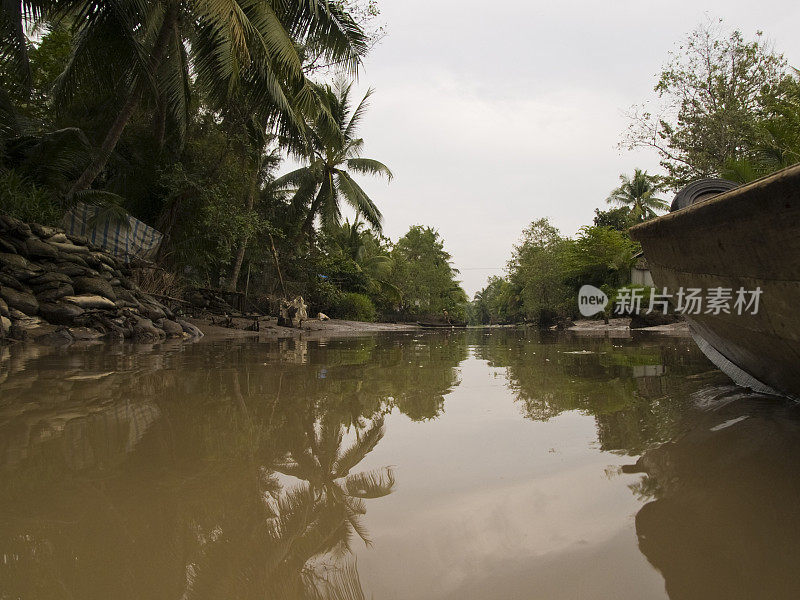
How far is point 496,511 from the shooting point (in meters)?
1.17

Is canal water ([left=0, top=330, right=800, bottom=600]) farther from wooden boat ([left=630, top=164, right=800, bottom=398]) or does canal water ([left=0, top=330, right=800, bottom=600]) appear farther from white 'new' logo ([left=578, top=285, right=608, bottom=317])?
white 'new' logo ([left=578, top=285, right=608, bottom=317])

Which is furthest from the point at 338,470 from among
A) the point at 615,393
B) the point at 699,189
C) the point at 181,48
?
the point at 181,48

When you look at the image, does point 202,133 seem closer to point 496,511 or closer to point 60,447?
point 60,447

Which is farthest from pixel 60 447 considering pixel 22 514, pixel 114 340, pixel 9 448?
pixel 114 340

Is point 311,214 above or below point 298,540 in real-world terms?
above

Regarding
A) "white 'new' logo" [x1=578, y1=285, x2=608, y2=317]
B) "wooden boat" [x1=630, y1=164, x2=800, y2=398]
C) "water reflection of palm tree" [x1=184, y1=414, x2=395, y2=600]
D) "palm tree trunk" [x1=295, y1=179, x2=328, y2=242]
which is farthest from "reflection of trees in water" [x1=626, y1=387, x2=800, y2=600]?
"white 'new' logo" [x1=578, y1=285, x2=608, y2=317]

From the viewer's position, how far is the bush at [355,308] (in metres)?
22.6

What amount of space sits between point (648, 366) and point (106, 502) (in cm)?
446

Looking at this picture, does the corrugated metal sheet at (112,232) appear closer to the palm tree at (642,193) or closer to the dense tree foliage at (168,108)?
the dense tree foliage at (168,108)

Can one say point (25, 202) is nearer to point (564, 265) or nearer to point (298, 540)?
point (298, 540)

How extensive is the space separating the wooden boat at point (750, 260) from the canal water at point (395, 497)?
0.29 m

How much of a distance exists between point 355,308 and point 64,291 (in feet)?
53.4

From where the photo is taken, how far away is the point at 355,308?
23172mm

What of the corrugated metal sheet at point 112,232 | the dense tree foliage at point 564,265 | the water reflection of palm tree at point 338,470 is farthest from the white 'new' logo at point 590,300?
the water reflection of palm tree at point 338,470
